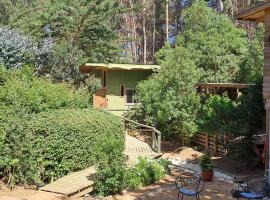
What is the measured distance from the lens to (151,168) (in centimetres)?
1424

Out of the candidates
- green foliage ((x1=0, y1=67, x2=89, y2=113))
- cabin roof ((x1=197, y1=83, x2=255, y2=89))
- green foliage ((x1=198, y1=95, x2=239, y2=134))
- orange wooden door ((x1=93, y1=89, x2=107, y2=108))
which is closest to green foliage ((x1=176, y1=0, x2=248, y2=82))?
cabin roof ((x1=197, y1=83, x2=255, y2=89))

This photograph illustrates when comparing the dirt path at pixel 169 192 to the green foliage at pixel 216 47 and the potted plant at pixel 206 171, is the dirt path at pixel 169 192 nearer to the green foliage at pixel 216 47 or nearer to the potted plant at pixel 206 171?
the potted plant at pixel 206 171

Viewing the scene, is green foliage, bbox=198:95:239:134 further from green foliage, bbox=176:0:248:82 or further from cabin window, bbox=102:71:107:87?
cabin window, bbox=102:71:107:87

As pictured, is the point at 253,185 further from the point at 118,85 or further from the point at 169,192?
the point at 118,85

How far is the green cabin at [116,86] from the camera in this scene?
26.2 metres

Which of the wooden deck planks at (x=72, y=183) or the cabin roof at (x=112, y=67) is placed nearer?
the wooden deck planks at (x=72, y=183)

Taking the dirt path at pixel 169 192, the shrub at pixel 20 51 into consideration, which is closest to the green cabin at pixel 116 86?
the shrub at pixel 20 51

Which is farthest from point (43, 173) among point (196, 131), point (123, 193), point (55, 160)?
point (196, 131)

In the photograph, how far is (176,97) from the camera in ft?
66.0

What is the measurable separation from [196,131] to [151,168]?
6.37m

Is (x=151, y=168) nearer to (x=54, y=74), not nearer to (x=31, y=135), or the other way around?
(x=31, y=135)

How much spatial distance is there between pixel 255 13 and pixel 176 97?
24.3ft

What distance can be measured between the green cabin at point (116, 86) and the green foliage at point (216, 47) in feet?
10.0

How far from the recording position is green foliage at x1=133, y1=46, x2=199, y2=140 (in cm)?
2003
